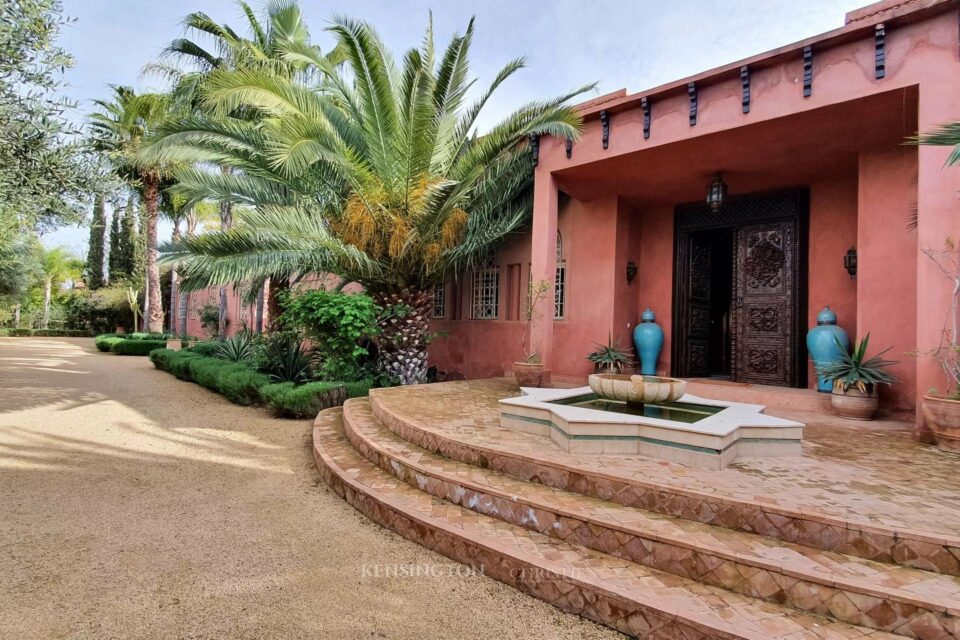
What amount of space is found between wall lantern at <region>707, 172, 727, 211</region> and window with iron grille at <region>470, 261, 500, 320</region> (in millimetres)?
4382

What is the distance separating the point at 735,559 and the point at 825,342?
5.26 m

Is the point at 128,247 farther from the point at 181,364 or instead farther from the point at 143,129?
the point at 181,364

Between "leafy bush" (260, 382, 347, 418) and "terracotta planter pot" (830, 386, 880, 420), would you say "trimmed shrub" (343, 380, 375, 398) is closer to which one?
"leafy bush" (260, 382, 347, 418)

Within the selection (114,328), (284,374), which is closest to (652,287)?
(284,374)

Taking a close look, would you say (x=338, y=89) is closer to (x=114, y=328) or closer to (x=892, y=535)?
(x=892, y=535)

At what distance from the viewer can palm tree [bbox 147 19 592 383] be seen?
6.73m

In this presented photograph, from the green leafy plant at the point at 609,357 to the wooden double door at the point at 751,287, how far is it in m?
1.04

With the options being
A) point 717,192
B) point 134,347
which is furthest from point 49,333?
point 717,192

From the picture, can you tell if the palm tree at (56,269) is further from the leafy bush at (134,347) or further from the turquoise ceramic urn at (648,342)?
the turquoise ceramic urn at (648,342)

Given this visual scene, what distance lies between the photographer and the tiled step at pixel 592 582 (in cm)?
193

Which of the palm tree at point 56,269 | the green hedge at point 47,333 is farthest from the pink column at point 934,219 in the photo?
the palm tree at point 56,269

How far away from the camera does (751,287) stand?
7.44 m

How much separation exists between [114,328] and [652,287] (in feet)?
103

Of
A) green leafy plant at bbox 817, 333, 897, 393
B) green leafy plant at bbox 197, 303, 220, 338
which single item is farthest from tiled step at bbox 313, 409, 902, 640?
green leafy plant at bbox 197, 303, 220, 338
